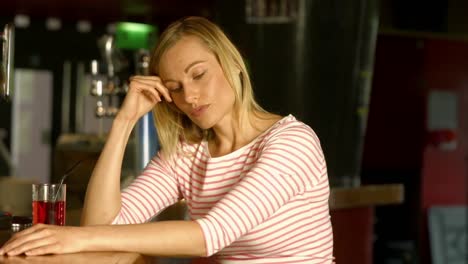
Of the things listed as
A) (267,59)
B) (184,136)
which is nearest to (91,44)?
(267,59)

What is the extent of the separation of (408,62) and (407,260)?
5.17ft

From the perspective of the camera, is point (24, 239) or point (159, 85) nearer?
point (24, 239)

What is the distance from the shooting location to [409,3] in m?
7.29

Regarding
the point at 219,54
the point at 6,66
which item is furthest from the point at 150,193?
the point at 6,66

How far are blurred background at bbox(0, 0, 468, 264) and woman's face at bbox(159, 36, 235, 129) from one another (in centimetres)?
59

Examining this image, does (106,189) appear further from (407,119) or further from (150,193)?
(407,119)

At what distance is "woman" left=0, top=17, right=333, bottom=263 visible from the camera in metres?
2.00

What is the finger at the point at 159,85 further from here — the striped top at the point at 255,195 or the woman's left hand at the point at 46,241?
the woman's left hand at the point at 46,241

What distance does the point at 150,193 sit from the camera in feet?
7.54

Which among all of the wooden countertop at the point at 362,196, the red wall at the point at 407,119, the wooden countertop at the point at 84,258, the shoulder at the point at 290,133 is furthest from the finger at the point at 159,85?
the red wall at the point at 407,119

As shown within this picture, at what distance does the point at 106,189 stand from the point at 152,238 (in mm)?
455

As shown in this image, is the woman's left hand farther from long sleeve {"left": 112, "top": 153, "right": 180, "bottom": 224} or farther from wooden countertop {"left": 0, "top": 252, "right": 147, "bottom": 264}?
long sleeve {"left": 112, "top": 153, "right": 180, "bottom": 224}

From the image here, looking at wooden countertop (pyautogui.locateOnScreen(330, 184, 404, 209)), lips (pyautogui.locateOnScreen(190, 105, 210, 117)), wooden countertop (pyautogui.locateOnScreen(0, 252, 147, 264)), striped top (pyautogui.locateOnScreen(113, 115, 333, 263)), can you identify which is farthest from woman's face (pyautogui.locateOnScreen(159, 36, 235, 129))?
wooden countertop (pyautogui.locateOnScreen(330, 184, 404, 209))

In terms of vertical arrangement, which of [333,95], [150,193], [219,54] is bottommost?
[333,95]
